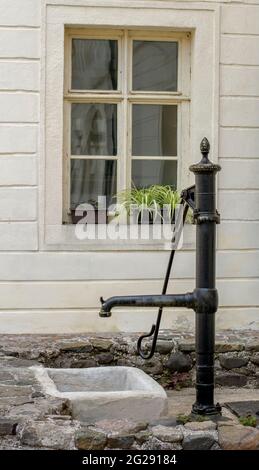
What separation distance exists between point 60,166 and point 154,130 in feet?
3.08

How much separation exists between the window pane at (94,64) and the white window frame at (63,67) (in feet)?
0.54

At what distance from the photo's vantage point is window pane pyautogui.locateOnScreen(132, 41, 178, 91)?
7.04 m

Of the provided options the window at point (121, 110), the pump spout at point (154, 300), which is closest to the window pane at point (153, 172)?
the window at point (121, 110)

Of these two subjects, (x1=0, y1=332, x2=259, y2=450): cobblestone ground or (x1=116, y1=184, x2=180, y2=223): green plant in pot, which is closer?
(x1=0, y1=332, x2=259, y2=450): cobblestone ground

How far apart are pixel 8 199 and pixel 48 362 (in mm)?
1390

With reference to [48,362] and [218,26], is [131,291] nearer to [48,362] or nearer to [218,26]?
[48,362]

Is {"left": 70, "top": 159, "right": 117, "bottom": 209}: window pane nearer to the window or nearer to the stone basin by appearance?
the window

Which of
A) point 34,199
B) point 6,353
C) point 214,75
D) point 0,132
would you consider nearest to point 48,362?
point 6,353

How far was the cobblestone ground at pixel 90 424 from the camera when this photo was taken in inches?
183

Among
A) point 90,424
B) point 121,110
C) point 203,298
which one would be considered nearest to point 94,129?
point 121,110

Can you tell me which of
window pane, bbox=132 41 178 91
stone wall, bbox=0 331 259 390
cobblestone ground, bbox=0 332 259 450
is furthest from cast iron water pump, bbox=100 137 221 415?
window pane, bbox=132 41 178 91

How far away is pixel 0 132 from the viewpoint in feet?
21.9

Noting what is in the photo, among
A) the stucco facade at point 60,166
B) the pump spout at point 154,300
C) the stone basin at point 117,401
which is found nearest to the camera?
the pump spout at point 154,300

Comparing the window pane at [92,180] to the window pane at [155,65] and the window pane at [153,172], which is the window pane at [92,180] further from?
the window pane at [155,65]
